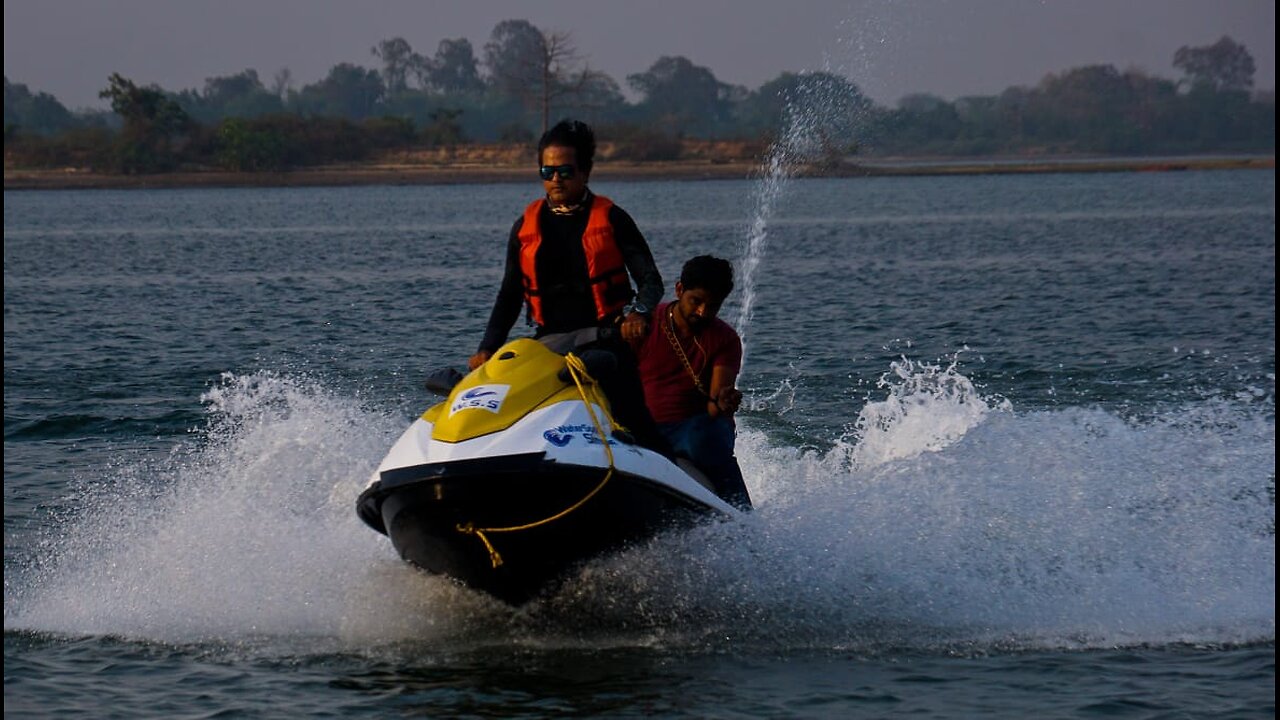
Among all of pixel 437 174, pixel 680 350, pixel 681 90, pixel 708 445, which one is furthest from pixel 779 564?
pixel 681 90

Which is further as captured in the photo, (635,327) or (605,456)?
(635,327)

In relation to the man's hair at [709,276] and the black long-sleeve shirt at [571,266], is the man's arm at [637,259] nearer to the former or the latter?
the black long-sleeve shirt at [571,266]

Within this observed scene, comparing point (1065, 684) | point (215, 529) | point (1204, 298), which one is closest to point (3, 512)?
point (215, 529)

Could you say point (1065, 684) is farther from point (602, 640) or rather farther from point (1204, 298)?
point (1204, 298)

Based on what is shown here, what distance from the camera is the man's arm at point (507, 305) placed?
22.6 ft

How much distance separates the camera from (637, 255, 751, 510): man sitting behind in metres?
6.96

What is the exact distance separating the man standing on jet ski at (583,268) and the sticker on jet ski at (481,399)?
0.39 meters

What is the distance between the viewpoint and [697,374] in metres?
7.10

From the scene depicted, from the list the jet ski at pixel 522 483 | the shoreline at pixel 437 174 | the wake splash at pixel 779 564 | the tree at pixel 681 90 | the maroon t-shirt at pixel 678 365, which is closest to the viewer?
the jet ski at pixel 522 483

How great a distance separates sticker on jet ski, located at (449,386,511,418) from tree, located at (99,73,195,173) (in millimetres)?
75419

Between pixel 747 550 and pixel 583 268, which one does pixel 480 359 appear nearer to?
pixel 583 268

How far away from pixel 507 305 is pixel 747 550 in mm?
1392

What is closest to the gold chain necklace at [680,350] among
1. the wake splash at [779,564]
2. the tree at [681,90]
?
the wake splash at [779,564]

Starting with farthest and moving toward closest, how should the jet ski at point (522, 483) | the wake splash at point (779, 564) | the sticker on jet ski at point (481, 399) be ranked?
the wake splash at point (779, 564) < the sticker on jet ski at point (481, 399) < the jet ski at point (522, 483)
